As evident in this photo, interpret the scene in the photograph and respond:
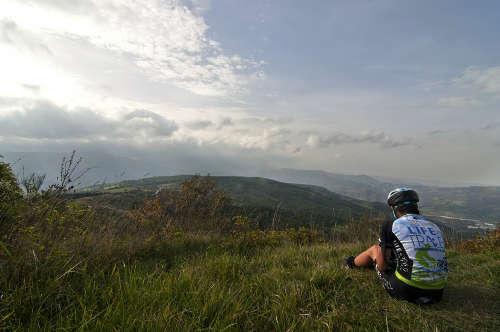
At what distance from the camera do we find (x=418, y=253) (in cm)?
435

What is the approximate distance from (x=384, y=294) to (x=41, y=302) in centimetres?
450

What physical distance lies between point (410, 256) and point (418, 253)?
0.12 metres

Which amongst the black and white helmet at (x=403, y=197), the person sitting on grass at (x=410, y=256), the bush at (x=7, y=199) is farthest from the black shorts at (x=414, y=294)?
the bush at (x=7, y=199)

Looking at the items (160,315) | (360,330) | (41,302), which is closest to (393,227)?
(360,330)

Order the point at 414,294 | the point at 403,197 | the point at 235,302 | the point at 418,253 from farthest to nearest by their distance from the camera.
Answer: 1. the point at 403,197
2. the point at 418,253
3. the point at 414,294
4. the point at 235,302

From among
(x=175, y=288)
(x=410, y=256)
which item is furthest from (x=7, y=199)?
(x=410, y=256)

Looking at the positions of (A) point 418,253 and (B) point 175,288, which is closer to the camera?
(B) point 175,288

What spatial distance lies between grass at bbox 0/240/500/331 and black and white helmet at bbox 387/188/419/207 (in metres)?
1.38

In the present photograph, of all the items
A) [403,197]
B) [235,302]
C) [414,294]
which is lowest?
[414,294]

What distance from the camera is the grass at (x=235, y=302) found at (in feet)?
8.80

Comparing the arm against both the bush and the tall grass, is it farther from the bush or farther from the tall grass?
the bush

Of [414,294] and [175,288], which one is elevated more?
[175,288]

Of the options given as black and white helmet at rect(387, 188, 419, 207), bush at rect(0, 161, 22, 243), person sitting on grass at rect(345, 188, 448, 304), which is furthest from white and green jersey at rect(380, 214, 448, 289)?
bush at rect(0, 161, 22, 243)

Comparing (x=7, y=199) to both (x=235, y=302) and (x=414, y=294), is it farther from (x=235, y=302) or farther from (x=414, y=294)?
(x=414, y=294)
